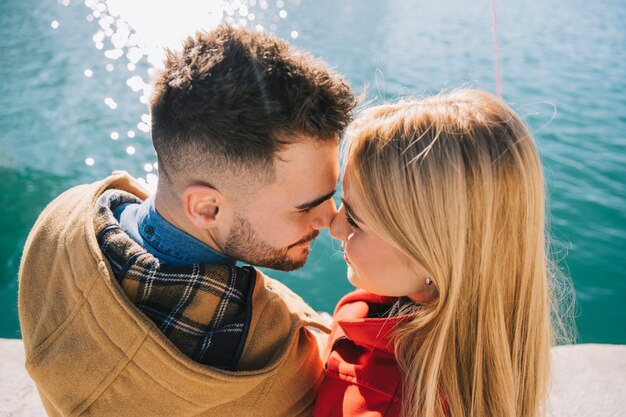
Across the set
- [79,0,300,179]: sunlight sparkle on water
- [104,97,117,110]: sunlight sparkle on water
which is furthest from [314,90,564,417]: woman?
[104,97,117,110]: sunlight sparkle on water

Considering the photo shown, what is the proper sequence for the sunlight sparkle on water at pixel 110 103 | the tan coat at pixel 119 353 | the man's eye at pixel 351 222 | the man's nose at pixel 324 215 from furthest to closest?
the sunlight sparkle on water at pixel 110 103, the man's nose at pixel 324 215, the man's eye at pixel 351 222, the tan coat at pixel 119 353

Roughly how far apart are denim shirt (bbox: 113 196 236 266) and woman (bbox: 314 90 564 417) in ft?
1.79

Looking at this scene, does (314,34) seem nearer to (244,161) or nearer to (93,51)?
(93,51)

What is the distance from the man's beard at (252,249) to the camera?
191 centimetres

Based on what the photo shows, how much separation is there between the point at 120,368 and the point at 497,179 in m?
1.26

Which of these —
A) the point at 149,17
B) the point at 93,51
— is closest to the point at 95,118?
the point at 93,51

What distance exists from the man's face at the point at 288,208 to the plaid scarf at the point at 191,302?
0.34 m

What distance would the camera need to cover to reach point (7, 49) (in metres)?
8.37

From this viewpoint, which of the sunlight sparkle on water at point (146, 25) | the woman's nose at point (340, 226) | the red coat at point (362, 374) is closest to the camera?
the red coat at point (362, 374)

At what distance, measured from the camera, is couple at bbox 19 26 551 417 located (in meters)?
1.48

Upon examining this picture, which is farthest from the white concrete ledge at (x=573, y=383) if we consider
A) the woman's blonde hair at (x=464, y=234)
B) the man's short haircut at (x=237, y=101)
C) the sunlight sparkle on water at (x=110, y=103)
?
the sunlight sparkle on water at (x=110, y=103)

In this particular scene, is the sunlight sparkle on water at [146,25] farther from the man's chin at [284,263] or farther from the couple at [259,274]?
the couple at [259,274]

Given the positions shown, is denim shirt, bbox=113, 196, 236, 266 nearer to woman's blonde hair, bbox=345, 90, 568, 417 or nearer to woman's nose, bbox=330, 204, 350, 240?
woman's nose, bbox=330, 204, 350, 240

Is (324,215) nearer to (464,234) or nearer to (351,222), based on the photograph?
(351,222)
